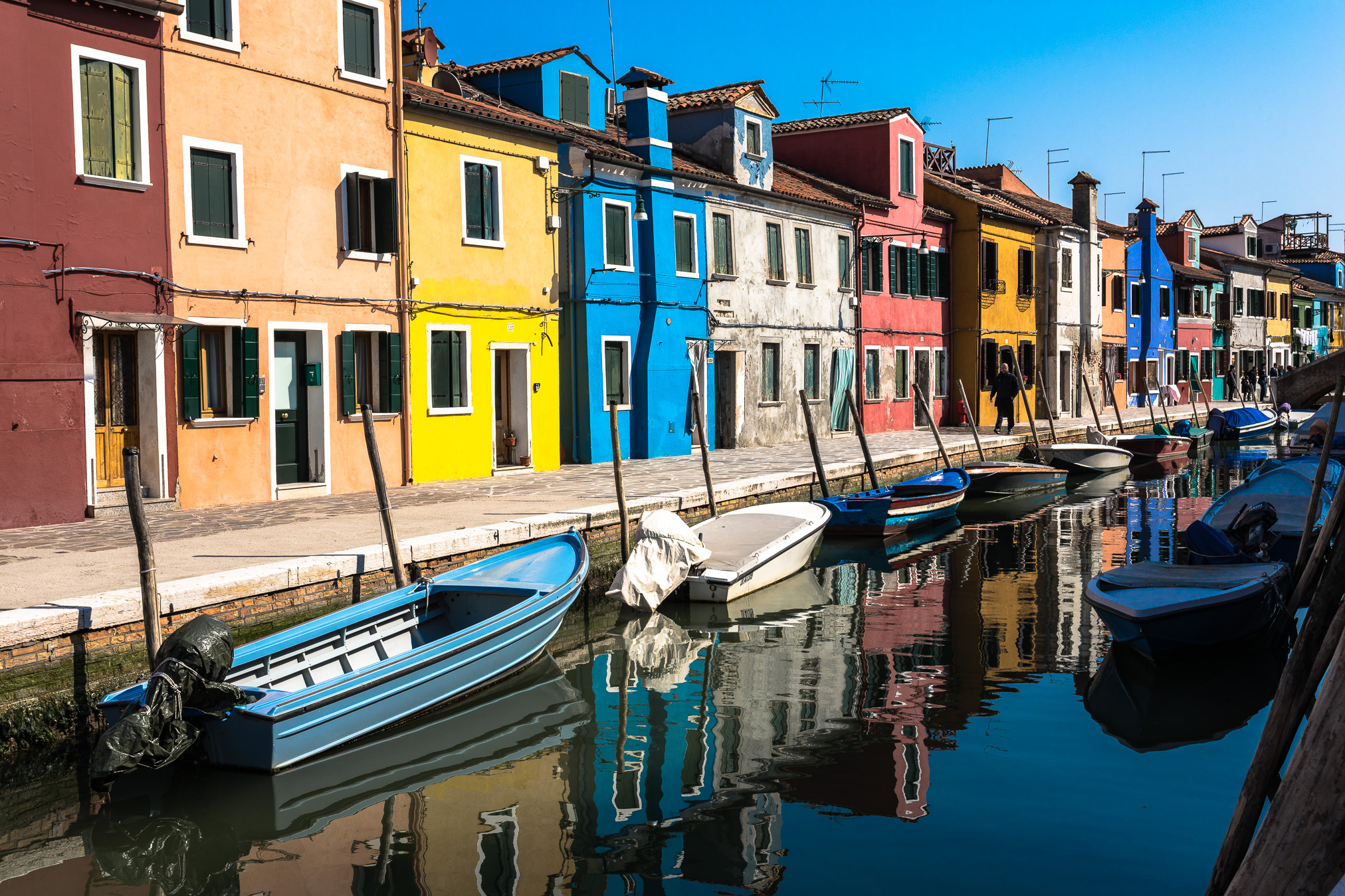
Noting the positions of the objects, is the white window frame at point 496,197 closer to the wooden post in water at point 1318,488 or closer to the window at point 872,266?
the wooden post in water at point 1318,488

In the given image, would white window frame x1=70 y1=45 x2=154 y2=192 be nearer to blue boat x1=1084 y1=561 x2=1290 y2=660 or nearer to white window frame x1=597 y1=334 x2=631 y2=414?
white window frame x1=597 y1=334 x2=631 y2=414

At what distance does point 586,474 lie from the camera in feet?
63.2

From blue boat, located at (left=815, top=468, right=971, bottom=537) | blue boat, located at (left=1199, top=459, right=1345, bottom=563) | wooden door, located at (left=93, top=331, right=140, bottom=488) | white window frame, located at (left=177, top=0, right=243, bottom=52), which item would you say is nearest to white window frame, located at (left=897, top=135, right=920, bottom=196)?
blue boat, located at (left=815, top=468, right=971, bottom=537)

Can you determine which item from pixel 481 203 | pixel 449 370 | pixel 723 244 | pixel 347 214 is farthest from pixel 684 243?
pixel 347 214

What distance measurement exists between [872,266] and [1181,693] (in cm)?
2183

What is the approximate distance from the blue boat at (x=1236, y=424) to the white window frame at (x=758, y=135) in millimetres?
18766

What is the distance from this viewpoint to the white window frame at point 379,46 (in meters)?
16.6

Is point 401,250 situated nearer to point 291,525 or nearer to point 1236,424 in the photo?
point 291,525

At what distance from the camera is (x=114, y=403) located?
1416cm

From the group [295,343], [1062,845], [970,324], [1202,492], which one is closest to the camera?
[1062,845]

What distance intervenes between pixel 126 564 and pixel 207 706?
2.87 m

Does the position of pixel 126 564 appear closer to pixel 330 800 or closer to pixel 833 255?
pixel 330 800

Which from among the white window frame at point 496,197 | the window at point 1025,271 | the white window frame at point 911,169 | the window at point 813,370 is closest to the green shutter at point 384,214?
the white window frame at point 496,197

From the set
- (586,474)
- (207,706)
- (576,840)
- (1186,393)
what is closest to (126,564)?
(207,706)
